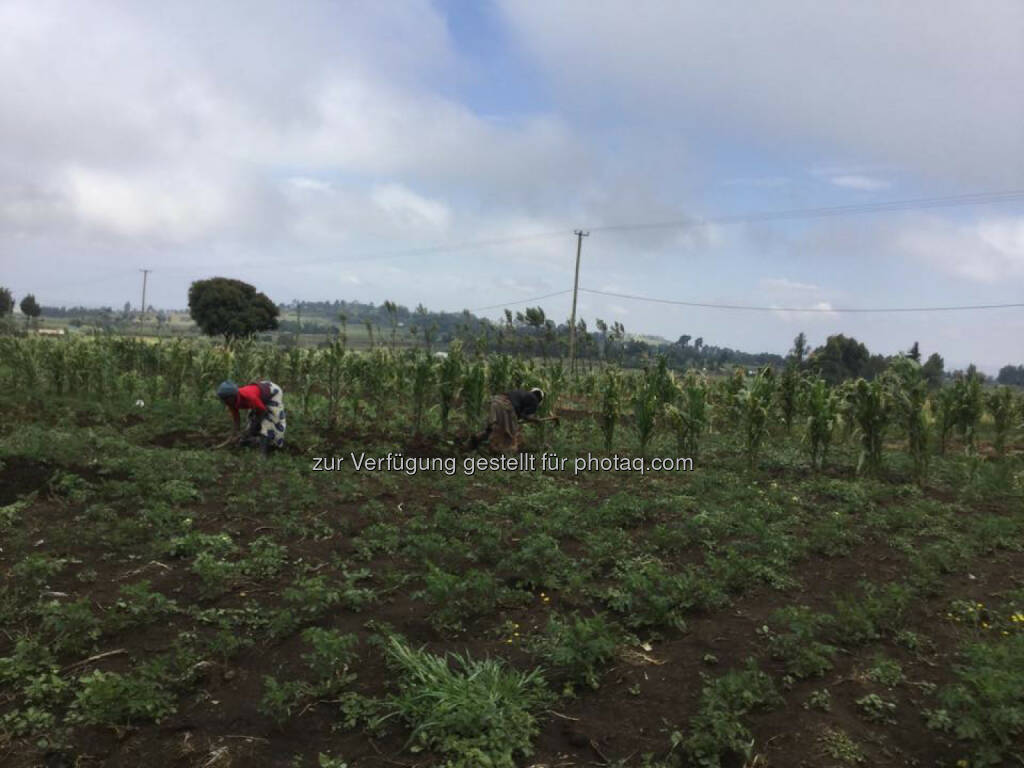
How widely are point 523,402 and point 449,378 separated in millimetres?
1857

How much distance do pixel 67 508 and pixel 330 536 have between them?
Answer: 2810 mm

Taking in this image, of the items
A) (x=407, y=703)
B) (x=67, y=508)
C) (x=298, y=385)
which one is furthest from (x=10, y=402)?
(x=407, y=703)

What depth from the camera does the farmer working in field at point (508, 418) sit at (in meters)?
11.4

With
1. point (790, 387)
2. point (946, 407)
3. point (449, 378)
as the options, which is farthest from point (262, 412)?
point (946, 407)

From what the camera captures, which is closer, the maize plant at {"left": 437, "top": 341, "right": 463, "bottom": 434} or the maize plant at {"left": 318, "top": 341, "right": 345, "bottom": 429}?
the maize plant at {"left": 437, "top": 341, "right": 463, "bottom": 434}

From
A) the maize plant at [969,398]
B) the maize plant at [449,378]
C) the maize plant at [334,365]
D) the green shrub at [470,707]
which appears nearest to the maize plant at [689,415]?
the maize plant at [449,378]

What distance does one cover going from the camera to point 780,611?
4699mm

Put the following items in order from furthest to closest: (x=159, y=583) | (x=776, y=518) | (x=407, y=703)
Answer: (x=776, y=518) < (x=159, y=583) < (x=407, y=703)

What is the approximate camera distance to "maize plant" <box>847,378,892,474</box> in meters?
10.5

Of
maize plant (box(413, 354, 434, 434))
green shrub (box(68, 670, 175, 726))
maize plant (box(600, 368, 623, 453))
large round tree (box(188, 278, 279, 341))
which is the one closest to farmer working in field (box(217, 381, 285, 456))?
maize plant (box(413, 354, 434, 434))

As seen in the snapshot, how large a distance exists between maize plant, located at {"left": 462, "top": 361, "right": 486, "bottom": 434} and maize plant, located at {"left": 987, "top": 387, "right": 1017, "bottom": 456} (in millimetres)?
10463

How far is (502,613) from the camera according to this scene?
4945mm

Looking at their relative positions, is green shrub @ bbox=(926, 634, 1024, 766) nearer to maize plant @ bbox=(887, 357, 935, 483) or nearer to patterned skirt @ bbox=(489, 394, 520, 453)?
maize plant @ bbox=(887, 357, 935, 483)

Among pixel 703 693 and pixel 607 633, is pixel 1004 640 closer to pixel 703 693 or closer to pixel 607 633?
pixel 703 693
